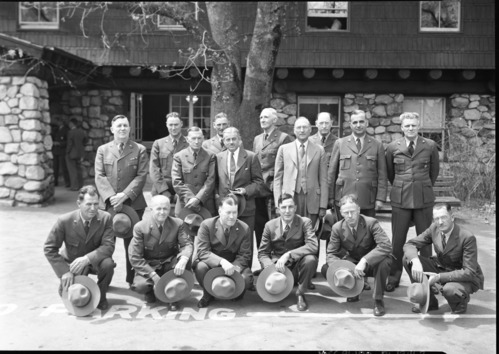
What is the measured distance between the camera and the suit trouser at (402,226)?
22.5 feet

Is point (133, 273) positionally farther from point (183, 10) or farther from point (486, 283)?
point (183, 10)

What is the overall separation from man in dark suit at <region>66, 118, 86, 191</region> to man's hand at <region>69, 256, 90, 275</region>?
8.95 metres

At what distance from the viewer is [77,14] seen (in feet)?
50.0

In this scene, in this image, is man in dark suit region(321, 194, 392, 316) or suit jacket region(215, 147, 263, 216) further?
suit jacket region(215, 147, 263, 216)

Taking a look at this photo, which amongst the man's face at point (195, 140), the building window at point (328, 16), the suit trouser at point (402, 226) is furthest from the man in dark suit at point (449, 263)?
the building window at point (328, 16)

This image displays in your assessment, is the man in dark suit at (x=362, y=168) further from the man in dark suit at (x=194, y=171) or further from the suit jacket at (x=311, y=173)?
the man in dark suit at (x=194, y=171)

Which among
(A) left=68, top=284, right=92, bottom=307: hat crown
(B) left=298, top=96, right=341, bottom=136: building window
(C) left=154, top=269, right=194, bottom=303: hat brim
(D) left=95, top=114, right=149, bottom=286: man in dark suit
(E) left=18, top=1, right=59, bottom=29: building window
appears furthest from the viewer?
(B) left=298, top=96, right=341, bottom=136: building window

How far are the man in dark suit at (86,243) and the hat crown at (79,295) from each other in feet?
0.64

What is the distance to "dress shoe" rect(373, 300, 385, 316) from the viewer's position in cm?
587

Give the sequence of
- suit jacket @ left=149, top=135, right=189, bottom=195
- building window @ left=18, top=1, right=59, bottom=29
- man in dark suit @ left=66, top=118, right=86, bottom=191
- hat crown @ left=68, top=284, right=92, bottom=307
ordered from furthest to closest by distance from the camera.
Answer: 1. building window @ left=18, top=1, right=59, bottom=29
2. man in dark suit @ left=66, top=118, right=86, bottom=191
3. suit jacket @ left=149, top=135, right=189, bottom=195
4. hat crown @ left=68, top=284, right=92, bottom=307

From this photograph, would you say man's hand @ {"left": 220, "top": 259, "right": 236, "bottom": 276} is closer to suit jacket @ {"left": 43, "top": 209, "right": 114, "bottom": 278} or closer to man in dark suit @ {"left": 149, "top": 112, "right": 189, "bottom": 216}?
suit jacket @ {"left": 43, "top": 209, "right": 114, "bottom": 278}

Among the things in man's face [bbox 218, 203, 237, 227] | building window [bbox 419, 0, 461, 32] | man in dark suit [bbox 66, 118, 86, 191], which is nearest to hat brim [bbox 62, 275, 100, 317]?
man's face [bbox 218, 203, 237, 227]

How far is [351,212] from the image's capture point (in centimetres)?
616

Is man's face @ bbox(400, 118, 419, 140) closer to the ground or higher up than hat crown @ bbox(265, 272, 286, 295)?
higher up
